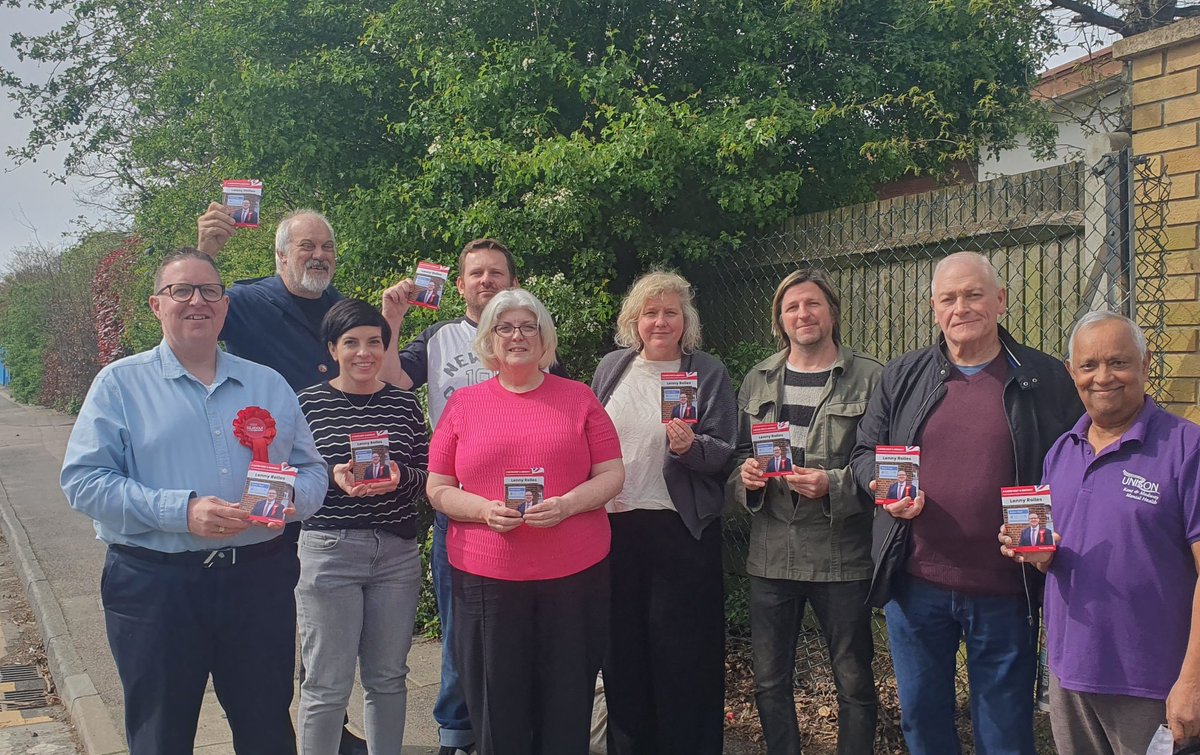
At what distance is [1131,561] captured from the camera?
9.00 ft

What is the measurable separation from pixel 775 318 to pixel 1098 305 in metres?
1.30

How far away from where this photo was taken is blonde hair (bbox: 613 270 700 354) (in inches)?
158

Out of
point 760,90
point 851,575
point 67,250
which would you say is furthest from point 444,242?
point 67,250

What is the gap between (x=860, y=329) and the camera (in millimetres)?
5309

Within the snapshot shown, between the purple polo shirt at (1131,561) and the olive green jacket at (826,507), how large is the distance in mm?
867

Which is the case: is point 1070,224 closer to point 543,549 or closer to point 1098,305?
point 1098,305

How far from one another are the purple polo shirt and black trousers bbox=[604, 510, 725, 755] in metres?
1.43

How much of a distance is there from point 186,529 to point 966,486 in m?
2.59

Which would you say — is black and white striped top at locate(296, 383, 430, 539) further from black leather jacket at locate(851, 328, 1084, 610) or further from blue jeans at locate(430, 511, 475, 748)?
black leather jacket at locate(851, 328, 1084, 610)

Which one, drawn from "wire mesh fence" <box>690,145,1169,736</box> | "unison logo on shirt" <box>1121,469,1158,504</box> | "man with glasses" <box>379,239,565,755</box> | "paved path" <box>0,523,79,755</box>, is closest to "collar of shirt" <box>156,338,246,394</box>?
"man with glasses" <box>379,239,565,755</box>

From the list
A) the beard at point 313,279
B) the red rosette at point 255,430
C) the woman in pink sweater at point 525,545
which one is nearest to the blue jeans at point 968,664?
the woman in pink sweater at point 525,545

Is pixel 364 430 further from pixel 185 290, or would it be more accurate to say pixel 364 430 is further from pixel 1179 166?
pixel 1179 166

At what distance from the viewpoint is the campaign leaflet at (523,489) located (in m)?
3.30

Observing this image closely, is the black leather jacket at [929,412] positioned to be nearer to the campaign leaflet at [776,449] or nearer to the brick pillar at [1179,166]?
the campaign leaflet at [776,449]
